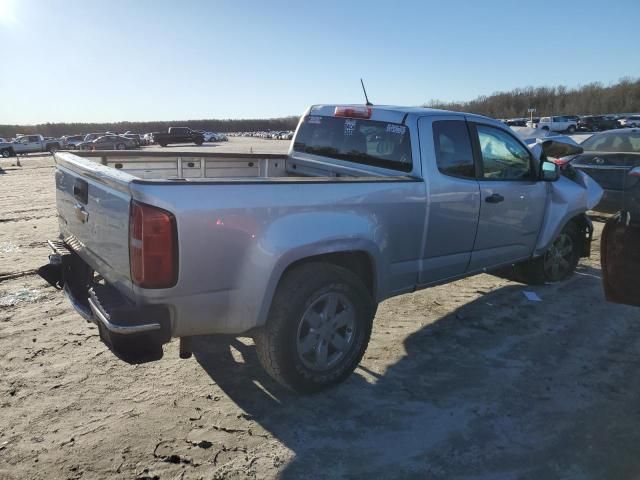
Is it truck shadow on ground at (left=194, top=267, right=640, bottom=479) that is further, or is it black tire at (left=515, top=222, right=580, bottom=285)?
black tire at (left=515, top=222, right=580, bottom=285)

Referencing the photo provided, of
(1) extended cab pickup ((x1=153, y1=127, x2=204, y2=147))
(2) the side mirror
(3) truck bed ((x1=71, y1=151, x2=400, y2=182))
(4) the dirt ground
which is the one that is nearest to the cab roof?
(3) truck bed ((x1=71, y1=151, x2=400, y2=182))

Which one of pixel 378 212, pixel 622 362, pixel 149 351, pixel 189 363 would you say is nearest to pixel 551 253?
pixel 622 362

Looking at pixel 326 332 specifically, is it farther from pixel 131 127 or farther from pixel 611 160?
pixel 131 127

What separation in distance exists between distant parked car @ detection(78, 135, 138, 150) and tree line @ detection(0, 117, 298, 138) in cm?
5842

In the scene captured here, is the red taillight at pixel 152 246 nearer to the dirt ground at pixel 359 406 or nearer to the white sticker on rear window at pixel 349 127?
the dirt ground at pixel 359 406

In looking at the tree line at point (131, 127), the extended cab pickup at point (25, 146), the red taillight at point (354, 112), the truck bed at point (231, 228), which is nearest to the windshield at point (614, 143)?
the red taillight at point (354, 112)

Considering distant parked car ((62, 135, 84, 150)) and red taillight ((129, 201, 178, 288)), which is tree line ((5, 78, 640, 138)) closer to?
distant parked car ((62, 135, 84, 150))

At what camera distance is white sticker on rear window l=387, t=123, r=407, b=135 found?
4.05 metres

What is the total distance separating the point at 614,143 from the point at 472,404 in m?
7.46

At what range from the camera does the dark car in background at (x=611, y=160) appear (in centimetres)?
803

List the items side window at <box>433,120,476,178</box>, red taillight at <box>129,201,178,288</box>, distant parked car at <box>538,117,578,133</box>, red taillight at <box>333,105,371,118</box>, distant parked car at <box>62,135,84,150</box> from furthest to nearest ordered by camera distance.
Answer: distant parked car at <box>538,117,578,133</box>
distant parked car at <box>62,135,84,150</box>
red taillight at <box>333,105,371,118</box>
side window at <box>433,120,476,178</box>
red taillight at <box>129,201,178,288</box>

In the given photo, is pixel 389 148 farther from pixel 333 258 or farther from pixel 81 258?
pixel 81 258

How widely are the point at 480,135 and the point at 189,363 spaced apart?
125 inches

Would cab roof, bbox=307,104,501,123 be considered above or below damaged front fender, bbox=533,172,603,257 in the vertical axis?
above
